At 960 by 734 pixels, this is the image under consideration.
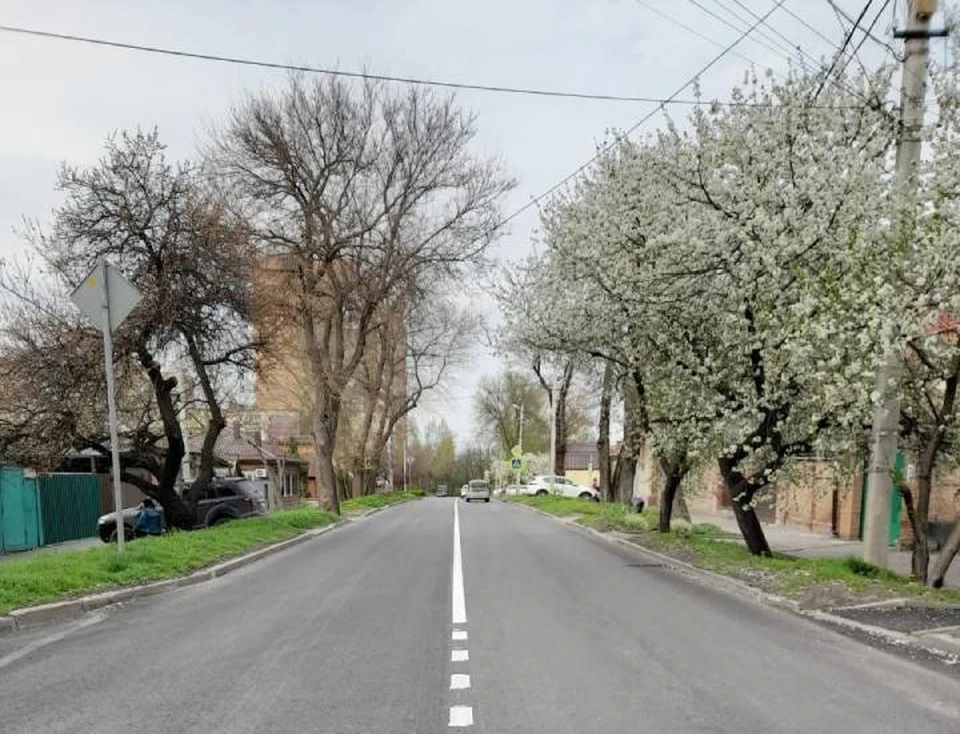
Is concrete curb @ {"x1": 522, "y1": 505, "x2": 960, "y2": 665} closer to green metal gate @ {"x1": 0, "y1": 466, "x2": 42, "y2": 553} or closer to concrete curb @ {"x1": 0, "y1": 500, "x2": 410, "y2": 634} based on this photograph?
concrete curb @ {"x1": 0, "y1": 500, "x2": 410, "y2": 634}

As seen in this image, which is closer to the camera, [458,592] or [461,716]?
[461,716]

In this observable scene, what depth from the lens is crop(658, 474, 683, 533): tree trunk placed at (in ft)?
61.0

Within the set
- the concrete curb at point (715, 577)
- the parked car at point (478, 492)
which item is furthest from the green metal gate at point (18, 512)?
the parked car at point (478, 492)

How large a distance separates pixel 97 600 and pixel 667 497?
1321 centimetres

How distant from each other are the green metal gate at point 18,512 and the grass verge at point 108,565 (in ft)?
13.8

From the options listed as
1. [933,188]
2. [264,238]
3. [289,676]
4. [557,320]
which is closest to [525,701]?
[289,676]

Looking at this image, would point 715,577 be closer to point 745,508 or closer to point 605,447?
point 745,508

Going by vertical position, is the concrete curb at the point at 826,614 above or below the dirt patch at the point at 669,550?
above

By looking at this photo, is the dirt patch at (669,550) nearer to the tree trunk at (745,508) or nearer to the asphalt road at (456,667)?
the tree trunk at (745,508)

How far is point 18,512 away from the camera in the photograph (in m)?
17.3

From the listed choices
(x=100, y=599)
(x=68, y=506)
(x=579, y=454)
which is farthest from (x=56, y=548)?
(x=579, y=454)

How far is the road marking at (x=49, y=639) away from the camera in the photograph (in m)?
6.89

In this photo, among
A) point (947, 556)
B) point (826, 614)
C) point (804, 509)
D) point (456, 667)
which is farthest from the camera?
point (804, 509)

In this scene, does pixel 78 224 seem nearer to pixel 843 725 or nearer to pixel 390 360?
pixel 843 725
